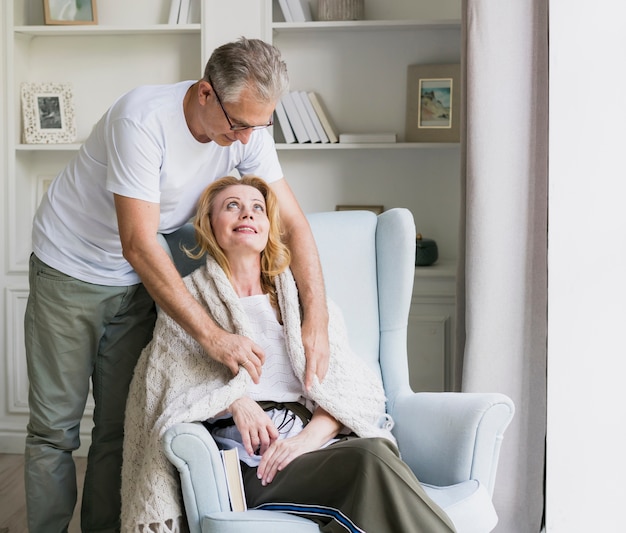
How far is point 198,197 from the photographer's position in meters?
2.17

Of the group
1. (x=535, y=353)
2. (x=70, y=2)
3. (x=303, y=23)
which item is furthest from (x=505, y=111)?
(x=70, y=2)

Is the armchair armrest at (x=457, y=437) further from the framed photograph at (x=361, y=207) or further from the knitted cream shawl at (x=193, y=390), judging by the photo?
the framed photograph at (x=361, y=207)

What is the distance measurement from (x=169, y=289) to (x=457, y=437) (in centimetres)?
75

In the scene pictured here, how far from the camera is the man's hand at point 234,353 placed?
1909mm

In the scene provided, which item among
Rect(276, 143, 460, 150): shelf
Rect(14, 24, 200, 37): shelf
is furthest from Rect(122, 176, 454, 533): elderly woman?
Rect(14, 24, 200, 37): shelf

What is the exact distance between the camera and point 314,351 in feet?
6.62

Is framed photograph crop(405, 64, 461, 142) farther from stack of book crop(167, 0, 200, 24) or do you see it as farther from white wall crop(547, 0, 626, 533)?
stack of book crop(167, 0, 200, 24)

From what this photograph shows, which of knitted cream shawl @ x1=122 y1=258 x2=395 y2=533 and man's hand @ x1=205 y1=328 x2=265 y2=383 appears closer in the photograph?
knitted cream shawl @ x1=122 y1=258 x2=395 y2=533

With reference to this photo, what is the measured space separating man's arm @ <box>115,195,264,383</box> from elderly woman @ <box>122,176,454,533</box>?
42mm

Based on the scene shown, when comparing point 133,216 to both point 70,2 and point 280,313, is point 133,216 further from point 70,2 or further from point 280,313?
point 70,2

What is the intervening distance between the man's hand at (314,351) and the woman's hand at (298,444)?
82 mm

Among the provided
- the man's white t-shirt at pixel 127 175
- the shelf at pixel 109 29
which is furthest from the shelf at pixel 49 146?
the man's white t-shirt at pixel 127 175

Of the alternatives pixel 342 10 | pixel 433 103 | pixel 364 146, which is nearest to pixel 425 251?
pixel 364 146

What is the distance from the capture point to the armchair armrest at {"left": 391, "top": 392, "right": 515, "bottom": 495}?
1926mm
